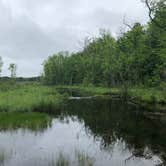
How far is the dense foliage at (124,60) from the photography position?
125ft

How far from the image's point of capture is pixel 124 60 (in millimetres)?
55719

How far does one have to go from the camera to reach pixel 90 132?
17.6 metres

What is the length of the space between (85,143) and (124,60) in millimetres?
42747

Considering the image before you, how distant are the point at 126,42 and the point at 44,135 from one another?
144ft

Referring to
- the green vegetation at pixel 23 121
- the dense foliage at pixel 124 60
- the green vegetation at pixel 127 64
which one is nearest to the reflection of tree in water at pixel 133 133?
the green vegetation at pixel 23 121

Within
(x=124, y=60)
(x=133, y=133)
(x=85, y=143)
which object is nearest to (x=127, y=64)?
(x=124, y=60)

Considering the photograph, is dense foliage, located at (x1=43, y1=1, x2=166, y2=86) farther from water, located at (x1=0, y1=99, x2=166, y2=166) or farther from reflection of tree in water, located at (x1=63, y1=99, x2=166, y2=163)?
water, located at (x1=0, y1=99, x2=166, y2=166)

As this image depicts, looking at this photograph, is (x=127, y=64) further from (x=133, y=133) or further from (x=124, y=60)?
(x=133, y=133)

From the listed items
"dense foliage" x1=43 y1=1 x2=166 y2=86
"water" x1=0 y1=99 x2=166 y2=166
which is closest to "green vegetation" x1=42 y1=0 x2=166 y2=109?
"dense foliage" x1=43 y1=1 x2=166 y2=86

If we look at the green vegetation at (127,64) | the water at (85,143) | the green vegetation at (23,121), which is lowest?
the water at (85,143)

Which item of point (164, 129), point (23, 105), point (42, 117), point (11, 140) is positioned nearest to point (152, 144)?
point (164, 129)

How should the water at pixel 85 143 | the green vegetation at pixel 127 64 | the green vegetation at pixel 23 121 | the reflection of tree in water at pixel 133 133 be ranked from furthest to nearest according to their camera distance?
the green vegetation at pixel 127 64, the green vegetation at pixel 23 121, the reflection of tree in water at pixel 133 133, the water at pixel 85 143

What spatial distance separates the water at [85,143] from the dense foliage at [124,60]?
1780cm

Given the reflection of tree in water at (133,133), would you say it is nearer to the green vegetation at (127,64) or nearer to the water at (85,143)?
the water at (85,143)
